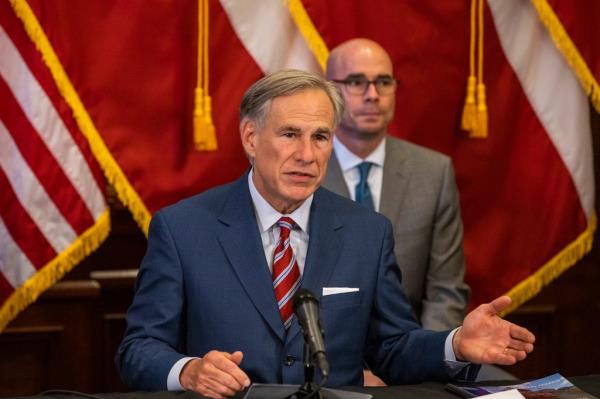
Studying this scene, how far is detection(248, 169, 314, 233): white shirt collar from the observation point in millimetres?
2709

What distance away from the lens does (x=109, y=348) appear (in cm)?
414

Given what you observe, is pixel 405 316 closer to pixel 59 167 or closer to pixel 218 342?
pixel 218 342

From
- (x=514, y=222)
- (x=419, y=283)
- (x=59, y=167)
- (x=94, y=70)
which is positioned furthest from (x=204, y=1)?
(x=514, y=222)

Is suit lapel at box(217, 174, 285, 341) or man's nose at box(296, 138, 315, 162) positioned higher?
man's nose at box(296, 138, 315, 162)

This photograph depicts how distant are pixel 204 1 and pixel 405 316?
5.36 feet

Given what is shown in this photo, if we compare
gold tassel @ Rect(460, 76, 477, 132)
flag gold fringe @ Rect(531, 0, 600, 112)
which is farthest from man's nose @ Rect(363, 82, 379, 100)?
flag gold fringe @ Rect(531, 0, 600, 112)

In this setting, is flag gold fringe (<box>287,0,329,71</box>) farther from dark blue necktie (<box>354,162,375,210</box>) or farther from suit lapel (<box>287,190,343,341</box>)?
suit lapel (<box>287,190,343,341</box>)

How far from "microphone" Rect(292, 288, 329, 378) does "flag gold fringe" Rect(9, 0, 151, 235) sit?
1.89 metres

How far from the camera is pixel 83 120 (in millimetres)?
3717

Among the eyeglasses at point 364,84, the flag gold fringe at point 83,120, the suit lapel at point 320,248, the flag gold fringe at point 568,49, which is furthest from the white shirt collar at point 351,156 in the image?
the suit lapel at point 320,248

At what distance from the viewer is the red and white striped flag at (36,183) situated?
11.9 feet

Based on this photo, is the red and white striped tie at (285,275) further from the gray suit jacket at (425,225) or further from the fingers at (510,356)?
the gray suit jacket at (425,225)

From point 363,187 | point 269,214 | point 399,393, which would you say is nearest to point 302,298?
point 399,393

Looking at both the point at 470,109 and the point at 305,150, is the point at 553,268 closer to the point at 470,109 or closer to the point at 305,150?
the point at 470,109
